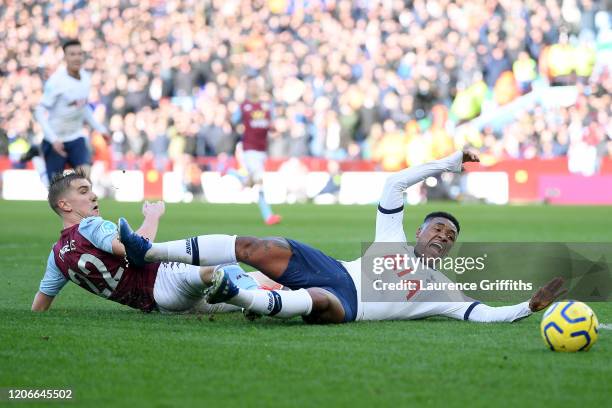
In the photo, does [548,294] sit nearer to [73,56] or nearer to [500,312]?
[500,312]

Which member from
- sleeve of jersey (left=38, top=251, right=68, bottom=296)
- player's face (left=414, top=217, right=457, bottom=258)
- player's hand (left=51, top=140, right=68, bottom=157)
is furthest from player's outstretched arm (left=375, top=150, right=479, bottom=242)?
player's hand (left=51, top=140, right=68, bottom=157)

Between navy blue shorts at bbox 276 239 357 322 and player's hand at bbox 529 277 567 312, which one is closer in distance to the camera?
player's hand at bbox 529 277 567 312

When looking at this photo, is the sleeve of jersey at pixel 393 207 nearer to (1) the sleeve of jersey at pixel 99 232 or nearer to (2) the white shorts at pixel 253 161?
(1) the sleeve of jersey at pixel 99 232

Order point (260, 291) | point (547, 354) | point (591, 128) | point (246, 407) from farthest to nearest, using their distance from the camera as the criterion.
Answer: point (591, 128)
point (260, 291)
point (547, 354)
point (246, 407)

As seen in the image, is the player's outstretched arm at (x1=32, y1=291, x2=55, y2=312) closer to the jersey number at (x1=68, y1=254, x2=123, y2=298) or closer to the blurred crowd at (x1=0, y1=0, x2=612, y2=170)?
the jersey number at (x1=68, y1=254, x2=123, y2=298)

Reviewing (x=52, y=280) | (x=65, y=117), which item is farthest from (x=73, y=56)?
(x=52, y=280)

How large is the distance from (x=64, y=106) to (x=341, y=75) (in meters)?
15.4

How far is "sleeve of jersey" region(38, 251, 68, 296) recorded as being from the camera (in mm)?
7793

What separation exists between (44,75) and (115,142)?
10.7ft

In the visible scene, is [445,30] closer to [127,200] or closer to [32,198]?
[127,200]

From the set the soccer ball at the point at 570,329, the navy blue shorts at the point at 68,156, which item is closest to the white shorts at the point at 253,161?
the navy blue shorts at the point at 68,156

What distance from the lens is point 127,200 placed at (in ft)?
100

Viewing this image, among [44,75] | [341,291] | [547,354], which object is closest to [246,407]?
[547,354]

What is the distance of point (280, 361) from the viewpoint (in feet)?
19.5
